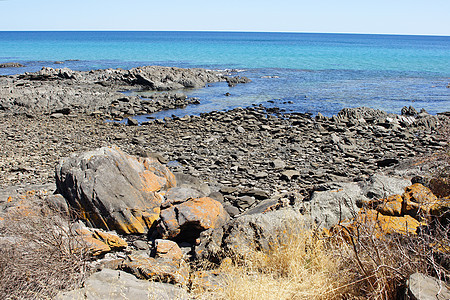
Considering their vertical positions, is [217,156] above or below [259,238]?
Answer: below

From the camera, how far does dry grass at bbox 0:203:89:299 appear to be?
13.2 ft

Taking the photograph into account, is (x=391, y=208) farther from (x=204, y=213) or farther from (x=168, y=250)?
(x=168, y=250)

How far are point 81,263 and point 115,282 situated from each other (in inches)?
27.5

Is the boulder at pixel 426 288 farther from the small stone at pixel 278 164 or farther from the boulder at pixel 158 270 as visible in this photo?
the small stone at pixel 278 164

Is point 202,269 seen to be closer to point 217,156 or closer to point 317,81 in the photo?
point 217,156

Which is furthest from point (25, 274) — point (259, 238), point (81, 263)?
point (259, 238)

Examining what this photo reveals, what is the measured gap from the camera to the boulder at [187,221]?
6801 mm

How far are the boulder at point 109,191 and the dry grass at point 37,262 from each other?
1971 mm

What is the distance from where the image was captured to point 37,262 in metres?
4.37

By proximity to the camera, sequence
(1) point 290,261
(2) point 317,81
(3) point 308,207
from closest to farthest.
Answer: (1) point 290,261
(3) point 308,207
(2) point 317,81

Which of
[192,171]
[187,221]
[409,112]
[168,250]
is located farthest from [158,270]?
[409,112]

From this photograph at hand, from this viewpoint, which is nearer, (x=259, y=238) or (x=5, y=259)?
(x=5, y=259)

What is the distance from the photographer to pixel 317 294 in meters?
3.88

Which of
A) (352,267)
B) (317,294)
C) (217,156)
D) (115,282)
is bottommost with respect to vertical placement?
(217,156)
